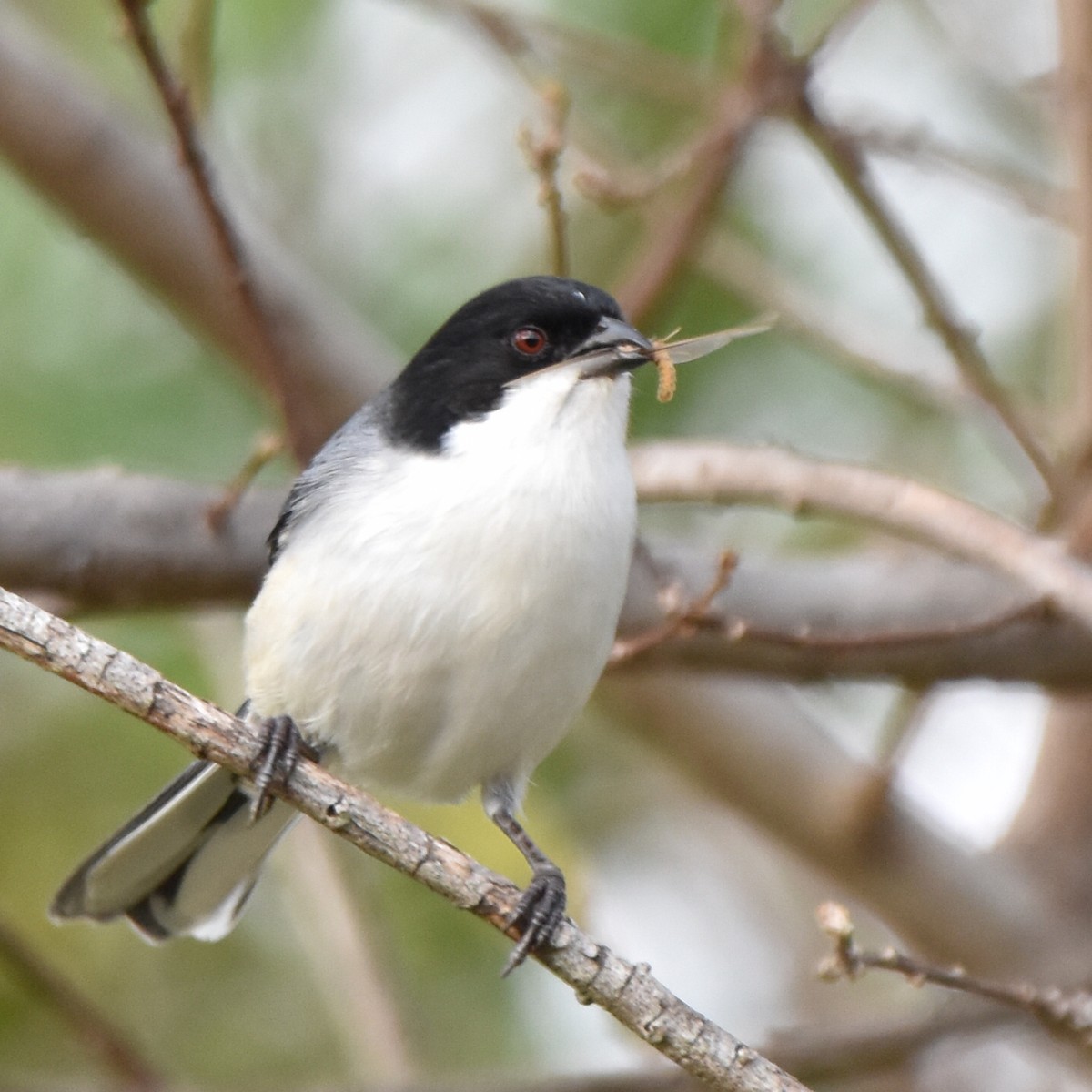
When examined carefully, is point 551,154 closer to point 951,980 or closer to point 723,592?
point 723,592

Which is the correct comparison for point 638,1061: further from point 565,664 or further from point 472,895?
point 472,895

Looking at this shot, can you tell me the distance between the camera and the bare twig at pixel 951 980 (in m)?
3.06

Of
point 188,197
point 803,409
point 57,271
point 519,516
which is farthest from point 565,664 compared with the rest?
point 57,271

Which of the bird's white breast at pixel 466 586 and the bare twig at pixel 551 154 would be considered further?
the bare twig at pixel 551 154

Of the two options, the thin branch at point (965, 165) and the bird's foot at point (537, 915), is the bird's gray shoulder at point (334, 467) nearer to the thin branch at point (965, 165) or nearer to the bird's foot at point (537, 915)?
the bird's foot at point (537, 915)

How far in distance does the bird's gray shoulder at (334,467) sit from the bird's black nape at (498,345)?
101 millimetres

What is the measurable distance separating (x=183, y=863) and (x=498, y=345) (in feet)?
5.21

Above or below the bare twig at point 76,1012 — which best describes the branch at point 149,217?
above

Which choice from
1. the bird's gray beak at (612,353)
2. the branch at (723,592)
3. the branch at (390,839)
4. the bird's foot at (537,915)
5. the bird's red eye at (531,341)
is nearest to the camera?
the branch at (390,839)

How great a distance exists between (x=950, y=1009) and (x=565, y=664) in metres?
1.82

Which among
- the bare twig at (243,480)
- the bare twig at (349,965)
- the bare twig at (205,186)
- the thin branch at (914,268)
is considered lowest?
the bare twig at (349,965)

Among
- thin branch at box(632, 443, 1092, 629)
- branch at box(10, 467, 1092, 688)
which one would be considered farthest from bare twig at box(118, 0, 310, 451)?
thin branch at box(632, 443, 1092, 629)

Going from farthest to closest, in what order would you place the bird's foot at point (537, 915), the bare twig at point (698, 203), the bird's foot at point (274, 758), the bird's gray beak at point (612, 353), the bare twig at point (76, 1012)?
the bare twig at point (698, 203)
the bare twig at point (76, 1012)
the bird's gray beak at point (612, 353)
the bird's foot at point (537, 915)
the bird's foot at point (274, 758)

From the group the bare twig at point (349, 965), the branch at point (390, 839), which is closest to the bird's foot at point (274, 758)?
the branch at point (390, 839)
